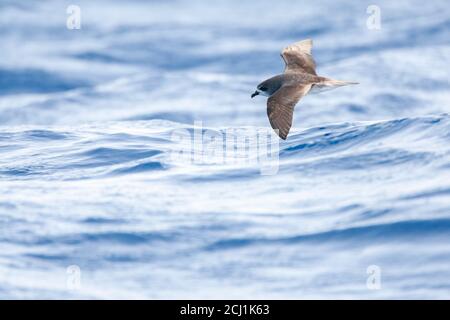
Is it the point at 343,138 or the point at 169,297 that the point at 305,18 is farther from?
the point at 169,297

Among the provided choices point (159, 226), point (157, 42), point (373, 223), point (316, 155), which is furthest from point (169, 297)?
point (157, 42)

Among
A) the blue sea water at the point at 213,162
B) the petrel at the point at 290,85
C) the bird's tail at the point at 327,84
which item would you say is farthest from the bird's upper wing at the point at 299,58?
the blue sea water at the point at 213,162

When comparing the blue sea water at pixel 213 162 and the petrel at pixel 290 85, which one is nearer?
the blue sea water at pixel 213 162

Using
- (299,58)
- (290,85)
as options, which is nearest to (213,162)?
(290,85)

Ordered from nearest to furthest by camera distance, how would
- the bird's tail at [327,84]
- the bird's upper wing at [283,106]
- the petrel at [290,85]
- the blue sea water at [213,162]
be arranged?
the blue sea water at [213,162] < the bird's upper wing at [283,106] < the petrel at [290,85] < the bird's tail at [327,84]

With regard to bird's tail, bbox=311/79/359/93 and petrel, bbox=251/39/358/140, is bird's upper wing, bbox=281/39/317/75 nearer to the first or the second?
petrel, bbox=251/39/358/140

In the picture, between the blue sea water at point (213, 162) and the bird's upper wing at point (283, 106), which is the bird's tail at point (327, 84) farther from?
the blue sea water at point (213, 162)

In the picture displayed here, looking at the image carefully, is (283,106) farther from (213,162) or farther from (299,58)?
(299,58)

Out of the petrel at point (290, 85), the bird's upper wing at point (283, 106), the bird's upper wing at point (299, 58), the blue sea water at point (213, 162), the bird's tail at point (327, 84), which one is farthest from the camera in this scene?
the bird's upper wing at point (299, 58)

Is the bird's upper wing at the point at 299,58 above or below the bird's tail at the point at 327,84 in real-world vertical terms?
above
